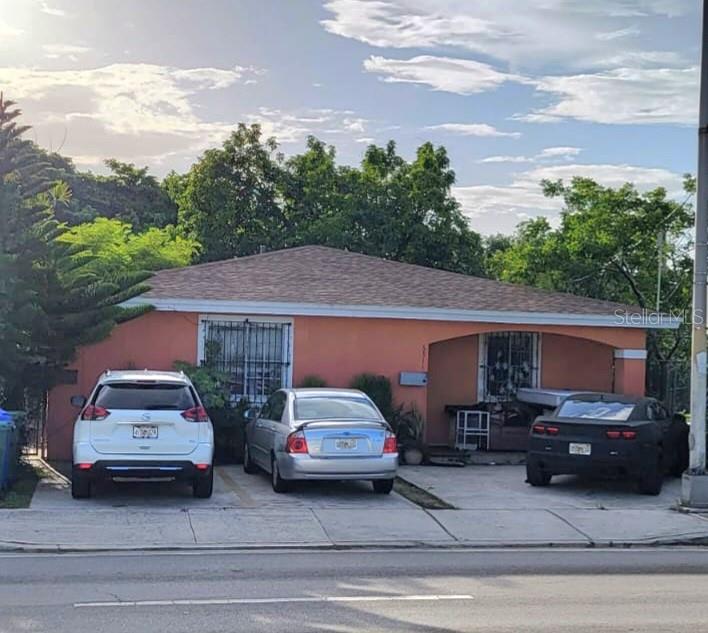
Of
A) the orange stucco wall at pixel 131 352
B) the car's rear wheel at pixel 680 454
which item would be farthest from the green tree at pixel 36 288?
the car's rear wheel at pixel 680 454

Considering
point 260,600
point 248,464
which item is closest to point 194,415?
point 248,464

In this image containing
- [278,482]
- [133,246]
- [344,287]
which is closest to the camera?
[278,482]

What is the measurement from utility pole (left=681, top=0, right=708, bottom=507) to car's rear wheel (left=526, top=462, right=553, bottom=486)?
216cm

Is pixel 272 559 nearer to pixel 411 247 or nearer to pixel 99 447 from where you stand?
pixel 99 447

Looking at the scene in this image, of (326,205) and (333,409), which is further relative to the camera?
(326,205)

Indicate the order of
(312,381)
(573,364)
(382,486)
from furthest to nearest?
1. (573,364)
2. (312,381)
3. (382,486)

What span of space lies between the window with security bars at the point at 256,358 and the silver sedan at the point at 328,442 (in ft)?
13.1

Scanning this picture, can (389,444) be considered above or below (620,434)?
below

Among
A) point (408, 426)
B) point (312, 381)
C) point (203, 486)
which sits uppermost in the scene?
point (312, 381)

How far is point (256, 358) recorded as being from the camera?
18703 millimetres

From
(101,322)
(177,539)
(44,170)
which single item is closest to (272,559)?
(177,539)

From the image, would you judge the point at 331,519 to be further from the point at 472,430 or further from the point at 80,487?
the point at 472,430

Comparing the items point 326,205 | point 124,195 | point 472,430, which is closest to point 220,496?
point 472,430

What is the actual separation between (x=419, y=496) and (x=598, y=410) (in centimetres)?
302
